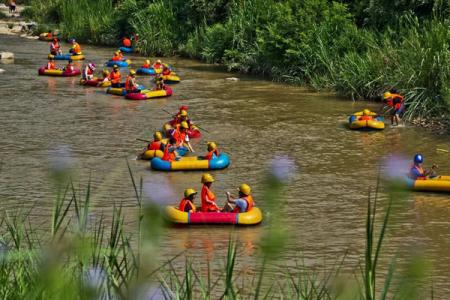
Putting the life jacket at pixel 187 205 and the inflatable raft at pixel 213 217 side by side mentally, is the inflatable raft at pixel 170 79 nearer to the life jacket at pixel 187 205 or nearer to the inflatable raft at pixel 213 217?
the life jacket at pixel 187 205

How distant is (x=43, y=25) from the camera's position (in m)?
38.4

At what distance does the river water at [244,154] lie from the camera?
10062 millimetres

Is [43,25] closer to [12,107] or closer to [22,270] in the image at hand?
[12,107]

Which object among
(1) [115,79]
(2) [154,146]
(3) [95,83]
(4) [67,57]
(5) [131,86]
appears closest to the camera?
(2) [154,146]

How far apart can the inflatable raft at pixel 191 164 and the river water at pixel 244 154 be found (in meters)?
0.13

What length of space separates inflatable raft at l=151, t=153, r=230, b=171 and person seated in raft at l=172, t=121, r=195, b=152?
52.9 inches

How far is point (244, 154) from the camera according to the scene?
15266mm

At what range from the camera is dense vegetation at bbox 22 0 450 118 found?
60.4ft

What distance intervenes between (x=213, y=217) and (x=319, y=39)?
1289 cm

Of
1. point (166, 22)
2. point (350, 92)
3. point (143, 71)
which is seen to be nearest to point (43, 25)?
point (166, 22)

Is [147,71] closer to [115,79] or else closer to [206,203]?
[115,79]

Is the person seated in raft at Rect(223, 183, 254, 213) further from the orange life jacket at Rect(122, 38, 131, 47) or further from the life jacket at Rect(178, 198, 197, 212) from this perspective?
the orange life jacket at Rect(122, 38, 131, 47)

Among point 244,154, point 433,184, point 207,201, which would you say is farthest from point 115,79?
point 433,184

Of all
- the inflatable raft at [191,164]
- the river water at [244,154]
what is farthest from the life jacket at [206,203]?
the inflatable raft at [191,164]
